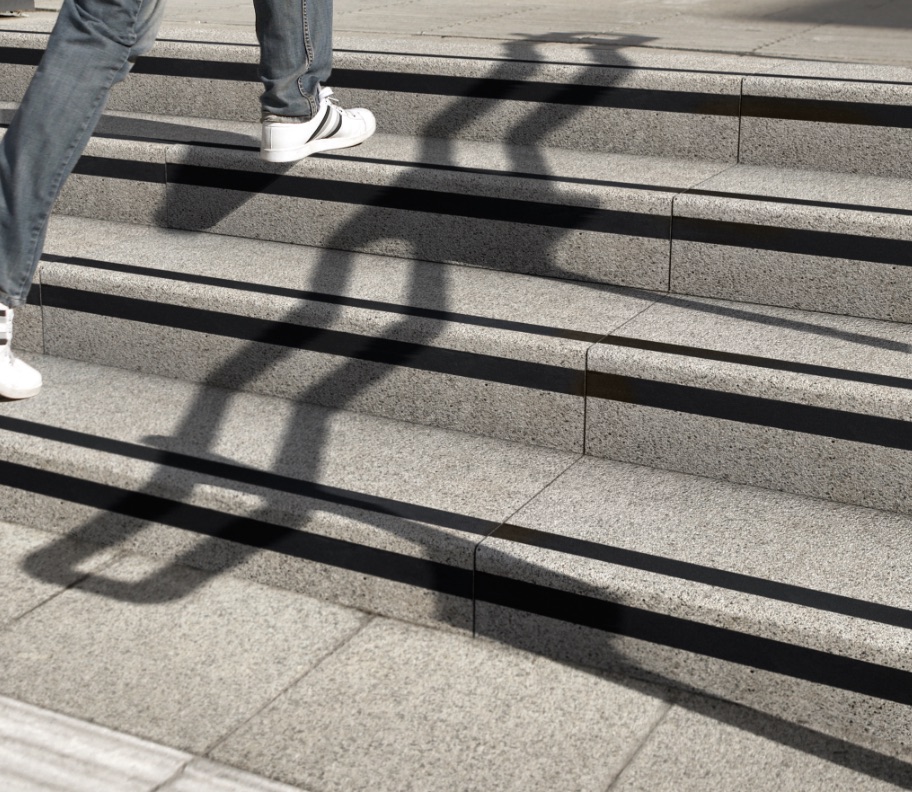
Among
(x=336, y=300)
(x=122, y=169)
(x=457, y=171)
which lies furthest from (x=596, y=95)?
(x=122, y=169)

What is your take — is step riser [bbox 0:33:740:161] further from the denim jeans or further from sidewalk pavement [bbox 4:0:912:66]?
the denim jeans

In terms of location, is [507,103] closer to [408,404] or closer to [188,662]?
[408,404]

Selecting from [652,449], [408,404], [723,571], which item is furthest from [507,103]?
[723,571]

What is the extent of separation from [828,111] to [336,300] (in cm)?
128

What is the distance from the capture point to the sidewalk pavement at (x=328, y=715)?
1.95 meters

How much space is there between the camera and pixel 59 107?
6.94 feet

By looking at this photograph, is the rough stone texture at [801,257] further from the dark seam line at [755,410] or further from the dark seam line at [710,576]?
the dark seam line at [710,576]

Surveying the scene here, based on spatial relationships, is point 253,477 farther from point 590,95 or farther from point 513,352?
point 590,95

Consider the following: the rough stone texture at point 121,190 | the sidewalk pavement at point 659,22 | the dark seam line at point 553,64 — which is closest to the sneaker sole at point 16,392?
the rough stone texture at point 121,190

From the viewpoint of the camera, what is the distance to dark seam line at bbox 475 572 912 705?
1.99m

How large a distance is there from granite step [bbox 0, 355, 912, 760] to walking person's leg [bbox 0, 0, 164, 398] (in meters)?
0.60

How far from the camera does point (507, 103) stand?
3473 millimetres

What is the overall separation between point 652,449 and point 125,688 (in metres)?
1.10

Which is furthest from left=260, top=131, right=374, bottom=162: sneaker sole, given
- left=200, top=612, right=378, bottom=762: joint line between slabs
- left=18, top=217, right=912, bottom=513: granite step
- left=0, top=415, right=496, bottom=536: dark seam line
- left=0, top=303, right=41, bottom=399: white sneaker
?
left=200, top=612, right=378, bottom=762: joint line between slabs
